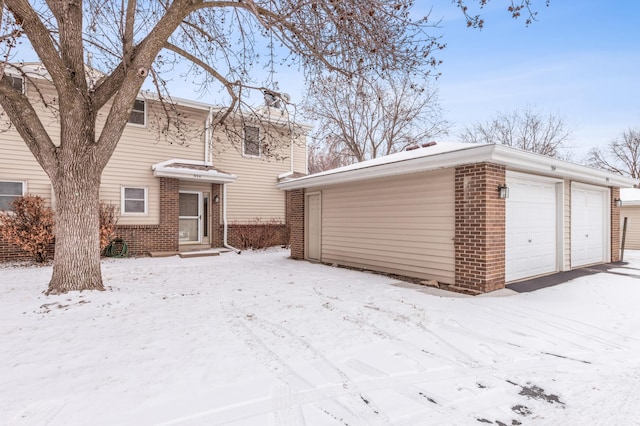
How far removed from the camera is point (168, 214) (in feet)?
36.8

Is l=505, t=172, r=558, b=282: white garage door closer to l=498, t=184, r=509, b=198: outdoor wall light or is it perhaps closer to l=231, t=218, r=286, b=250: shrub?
l=498, t=184, r=509, b=198: outdoor wall light

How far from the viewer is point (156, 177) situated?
11.2 metres

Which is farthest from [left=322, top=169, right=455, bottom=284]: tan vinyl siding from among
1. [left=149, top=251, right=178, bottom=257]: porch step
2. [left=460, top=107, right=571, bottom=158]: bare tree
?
[left=460, top=107, right=571, bottom=158]: bare tree

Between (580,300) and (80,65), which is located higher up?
(80,65)

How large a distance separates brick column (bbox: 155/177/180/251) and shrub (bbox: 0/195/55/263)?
302 centimetres

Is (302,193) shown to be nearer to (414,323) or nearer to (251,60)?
(251,60)

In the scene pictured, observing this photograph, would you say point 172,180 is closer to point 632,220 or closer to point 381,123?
point 381,123

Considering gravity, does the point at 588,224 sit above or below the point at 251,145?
below

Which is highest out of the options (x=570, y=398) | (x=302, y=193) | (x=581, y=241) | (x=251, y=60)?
(x=251, y=60)

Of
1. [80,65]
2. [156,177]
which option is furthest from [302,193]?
[80,65]

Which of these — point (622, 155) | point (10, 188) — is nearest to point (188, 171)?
point (10, 188)

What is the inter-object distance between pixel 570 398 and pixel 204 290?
5.13 metres

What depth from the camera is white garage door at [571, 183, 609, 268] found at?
788 centimetres

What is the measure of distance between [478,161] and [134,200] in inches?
411
